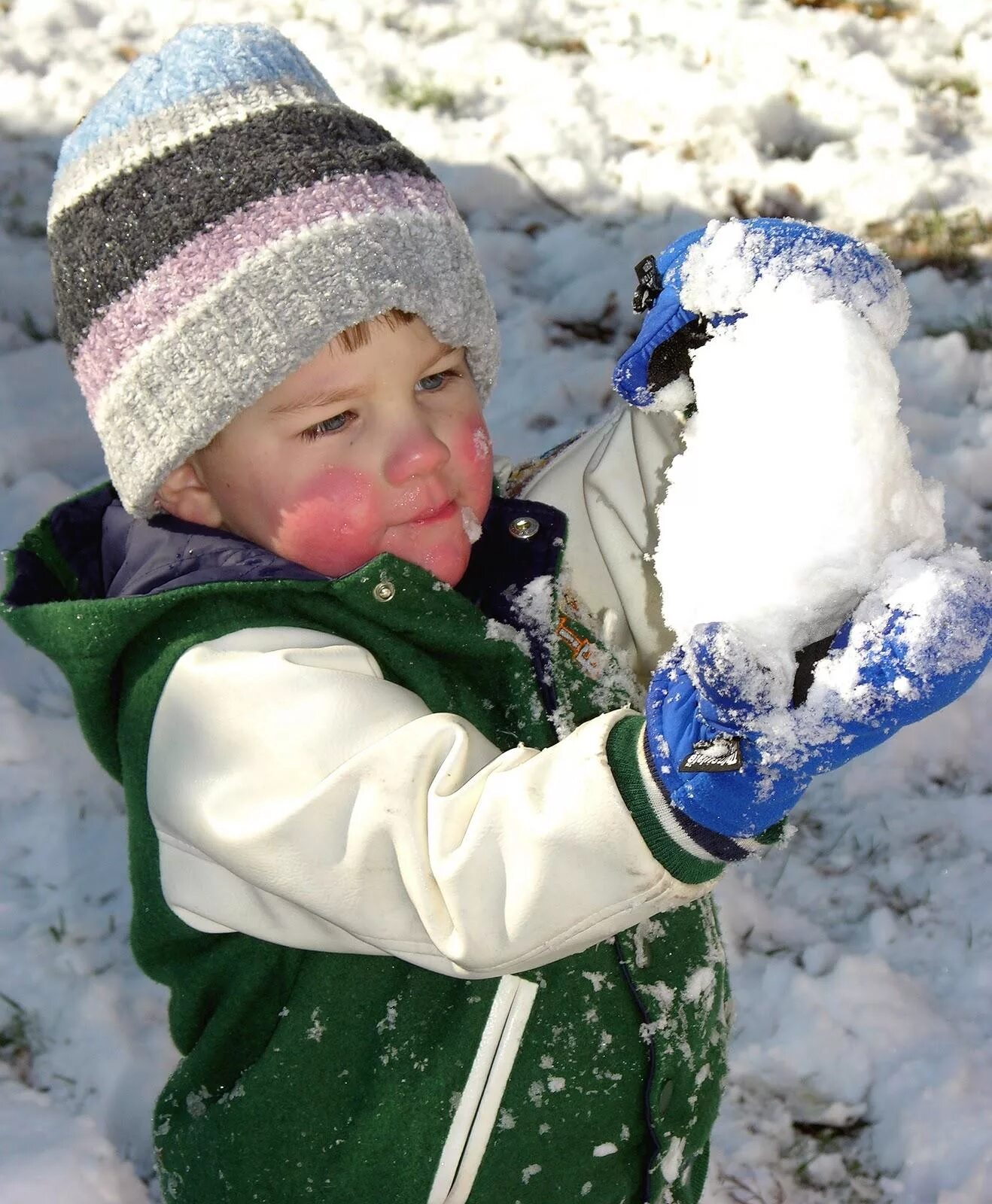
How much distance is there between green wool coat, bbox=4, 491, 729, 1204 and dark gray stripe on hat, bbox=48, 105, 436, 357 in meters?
0.36

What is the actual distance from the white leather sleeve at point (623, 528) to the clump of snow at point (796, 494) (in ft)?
1.78

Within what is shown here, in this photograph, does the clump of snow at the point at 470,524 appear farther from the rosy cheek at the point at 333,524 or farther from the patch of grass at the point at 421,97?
the patch of grass at the point at 421,97

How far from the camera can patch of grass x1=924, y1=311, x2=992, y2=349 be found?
290 centimetres

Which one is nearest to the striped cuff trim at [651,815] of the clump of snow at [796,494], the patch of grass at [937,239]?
the clump of snow at [796,494]

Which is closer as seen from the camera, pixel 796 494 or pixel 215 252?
pixel 796 494

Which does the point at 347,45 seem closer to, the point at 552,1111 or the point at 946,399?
the point at 946,399

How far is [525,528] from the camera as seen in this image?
1.74 m

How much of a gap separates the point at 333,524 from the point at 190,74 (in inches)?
21.7

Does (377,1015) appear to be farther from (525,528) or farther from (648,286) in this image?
(648,286)

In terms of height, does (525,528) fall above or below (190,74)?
below

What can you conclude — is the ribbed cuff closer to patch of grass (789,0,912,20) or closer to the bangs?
the bangs

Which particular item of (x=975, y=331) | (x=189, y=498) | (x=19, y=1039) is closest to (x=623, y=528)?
(x=189, y=498)

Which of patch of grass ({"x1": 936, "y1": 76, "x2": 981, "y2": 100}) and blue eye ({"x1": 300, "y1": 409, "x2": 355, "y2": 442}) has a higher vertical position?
blue eye ({"x1": 300, "y1": 409, "x2": 355, "y2": 442})

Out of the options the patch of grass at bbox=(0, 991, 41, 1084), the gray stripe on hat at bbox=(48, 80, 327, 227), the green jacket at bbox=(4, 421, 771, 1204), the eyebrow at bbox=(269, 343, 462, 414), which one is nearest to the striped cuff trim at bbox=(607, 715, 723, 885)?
the green jacket at bbox=(4, 421, 771, 1204)
